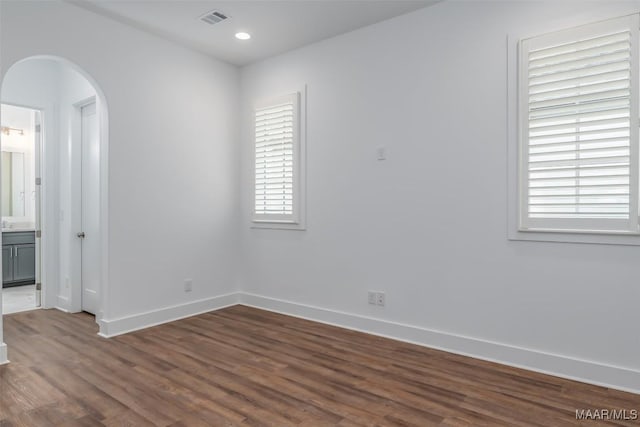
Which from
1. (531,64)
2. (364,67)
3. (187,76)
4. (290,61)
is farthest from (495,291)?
(187,76)

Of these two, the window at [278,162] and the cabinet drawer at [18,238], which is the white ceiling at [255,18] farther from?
the cabinet drawer at [18,238]

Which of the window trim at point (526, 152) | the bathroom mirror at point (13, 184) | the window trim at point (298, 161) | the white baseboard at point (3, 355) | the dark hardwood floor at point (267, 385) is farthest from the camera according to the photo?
the bathroom mirror at point (13, 184)

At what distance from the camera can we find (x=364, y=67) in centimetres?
386

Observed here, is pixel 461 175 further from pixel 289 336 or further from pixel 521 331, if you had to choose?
pixel 289 336

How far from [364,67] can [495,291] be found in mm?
2366

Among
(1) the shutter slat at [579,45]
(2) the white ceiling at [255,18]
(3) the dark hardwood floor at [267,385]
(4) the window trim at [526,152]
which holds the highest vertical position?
(2) the white ceiling at [255,18]

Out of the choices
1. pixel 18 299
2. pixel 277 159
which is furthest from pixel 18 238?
pixel 277 159

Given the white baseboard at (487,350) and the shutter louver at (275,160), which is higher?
the shutter louver at (275,160)

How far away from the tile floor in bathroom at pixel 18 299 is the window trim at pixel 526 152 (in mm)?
5463

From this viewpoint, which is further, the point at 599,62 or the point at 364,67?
the point at 364,67

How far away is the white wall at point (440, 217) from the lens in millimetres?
2764

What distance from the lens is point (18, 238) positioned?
6246 mm

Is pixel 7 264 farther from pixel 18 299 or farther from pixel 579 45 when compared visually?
pixel 579 45

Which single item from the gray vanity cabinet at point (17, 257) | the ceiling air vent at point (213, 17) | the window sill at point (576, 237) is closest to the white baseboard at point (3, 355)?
the ceiling air vent at point (213, 17)
